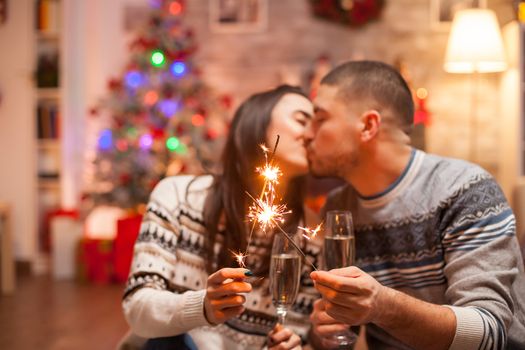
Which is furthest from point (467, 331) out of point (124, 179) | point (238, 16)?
point (238, 16)

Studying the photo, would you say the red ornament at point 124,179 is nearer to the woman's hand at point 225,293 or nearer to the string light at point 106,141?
the string light at point 106,141

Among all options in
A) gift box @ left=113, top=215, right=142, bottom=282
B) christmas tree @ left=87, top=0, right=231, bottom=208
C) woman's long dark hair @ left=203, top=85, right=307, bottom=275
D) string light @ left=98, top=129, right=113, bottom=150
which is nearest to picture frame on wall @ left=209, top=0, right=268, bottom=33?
christmas tree @ left=87, top=0, right=231, bottom=208

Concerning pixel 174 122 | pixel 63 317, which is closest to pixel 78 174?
pixel 174 122

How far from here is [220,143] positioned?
544cm

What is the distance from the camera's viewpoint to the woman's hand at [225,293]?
1111 millimetres

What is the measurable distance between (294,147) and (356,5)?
4315mm

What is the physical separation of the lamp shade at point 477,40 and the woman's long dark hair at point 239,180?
3.37m

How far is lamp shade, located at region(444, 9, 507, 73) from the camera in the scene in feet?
15.3

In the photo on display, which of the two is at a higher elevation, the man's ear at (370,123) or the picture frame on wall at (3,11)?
the picture frame on wall at (3,11)

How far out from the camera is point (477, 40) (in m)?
4.66

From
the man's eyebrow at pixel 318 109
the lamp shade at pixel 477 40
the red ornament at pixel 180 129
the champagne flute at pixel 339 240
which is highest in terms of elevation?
the lamp shade at pixel 477 40

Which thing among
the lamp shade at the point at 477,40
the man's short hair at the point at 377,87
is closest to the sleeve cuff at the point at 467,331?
the man's short hair at the point at 377,87

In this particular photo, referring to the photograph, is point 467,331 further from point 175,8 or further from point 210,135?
point 175,8

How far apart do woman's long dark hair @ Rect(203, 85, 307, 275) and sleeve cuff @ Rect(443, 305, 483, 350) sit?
0.57 m
